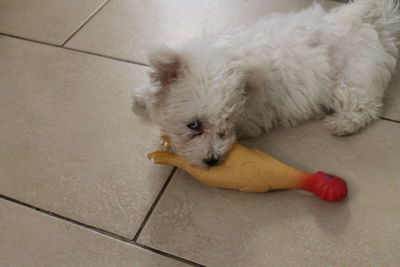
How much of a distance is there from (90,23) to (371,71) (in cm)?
146

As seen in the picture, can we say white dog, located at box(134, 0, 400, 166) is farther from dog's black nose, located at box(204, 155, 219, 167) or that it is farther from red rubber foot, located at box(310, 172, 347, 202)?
red rubber foot, located at box(310, 172, 347, 202)

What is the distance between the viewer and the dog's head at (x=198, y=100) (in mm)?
1146

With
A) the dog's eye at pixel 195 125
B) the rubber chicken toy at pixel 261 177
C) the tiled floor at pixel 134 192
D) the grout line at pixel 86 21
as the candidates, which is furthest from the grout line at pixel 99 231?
the grout line at pixel 86 21

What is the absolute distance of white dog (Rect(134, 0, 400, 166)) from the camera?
1.22 metres

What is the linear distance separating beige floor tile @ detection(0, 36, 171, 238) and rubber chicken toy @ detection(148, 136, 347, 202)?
0.24m

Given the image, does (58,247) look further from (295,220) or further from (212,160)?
(295,220)

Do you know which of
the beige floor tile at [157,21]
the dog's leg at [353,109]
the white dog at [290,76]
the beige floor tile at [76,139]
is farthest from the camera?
the beige floor tile at [157,21]

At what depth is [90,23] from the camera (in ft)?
6.86

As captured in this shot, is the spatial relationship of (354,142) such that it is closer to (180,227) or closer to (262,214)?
(262,214)

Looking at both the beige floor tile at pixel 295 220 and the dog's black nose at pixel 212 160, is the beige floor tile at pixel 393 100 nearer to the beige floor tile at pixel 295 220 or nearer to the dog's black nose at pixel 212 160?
the beige floor tile at pixel 295 220

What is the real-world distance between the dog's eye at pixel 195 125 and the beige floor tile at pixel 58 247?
0.42m

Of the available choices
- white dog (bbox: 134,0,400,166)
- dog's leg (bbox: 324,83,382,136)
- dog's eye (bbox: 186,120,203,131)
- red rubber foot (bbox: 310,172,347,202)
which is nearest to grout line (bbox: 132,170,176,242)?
white dog (bbox: 134,0,400,166)

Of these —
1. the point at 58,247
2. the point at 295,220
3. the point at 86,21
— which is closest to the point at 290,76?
the point at 295,220

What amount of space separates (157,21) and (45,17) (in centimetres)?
65
